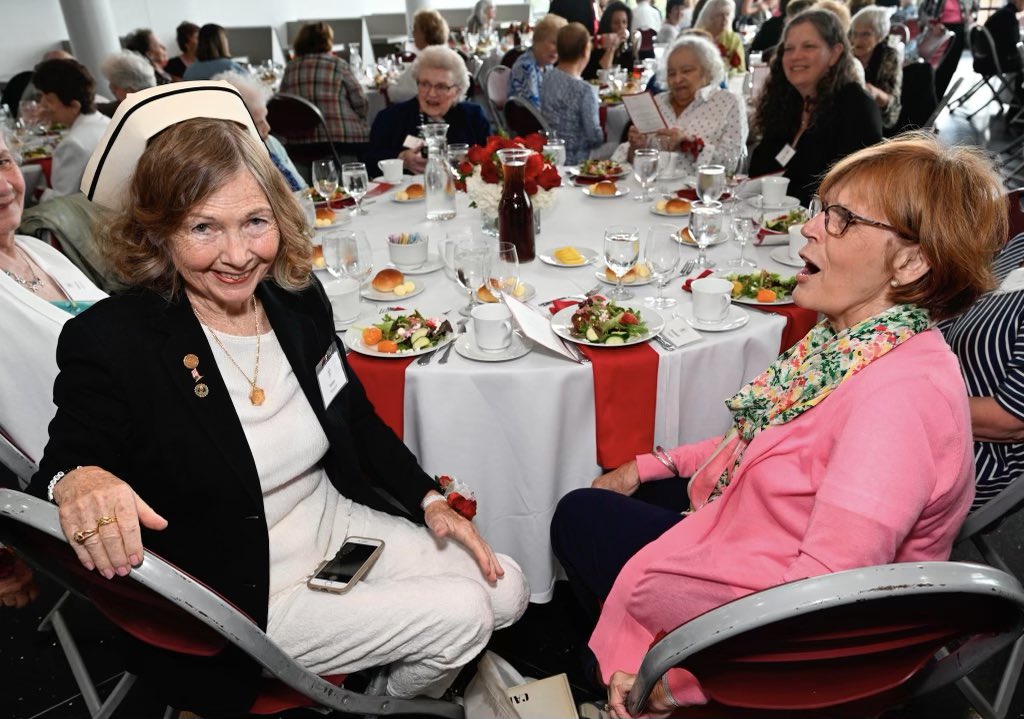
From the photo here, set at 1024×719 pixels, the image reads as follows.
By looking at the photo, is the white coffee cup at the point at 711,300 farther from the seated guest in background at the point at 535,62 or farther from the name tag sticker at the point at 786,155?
the seated guest in background at the point at 535,62

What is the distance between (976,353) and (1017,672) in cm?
78

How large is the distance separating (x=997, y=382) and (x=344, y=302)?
5.26ft

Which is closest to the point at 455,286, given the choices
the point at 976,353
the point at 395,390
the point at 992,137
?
the point at 395,390

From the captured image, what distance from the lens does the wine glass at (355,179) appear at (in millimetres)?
2883

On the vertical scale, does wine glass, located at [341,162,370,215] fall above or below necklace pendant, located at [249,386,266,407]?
above

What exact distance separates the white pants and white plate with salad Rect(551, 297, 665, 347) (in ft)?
2.08

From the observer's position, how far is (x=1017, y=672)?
5.58 ft

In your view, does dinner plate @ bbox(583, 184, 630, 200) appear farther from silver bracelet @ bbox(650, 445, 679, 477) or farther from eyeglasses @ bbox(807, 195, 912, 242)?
eyeglasses @ bbox(807, 195, 912, 242)

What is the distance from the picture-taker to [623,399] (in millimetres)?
1770

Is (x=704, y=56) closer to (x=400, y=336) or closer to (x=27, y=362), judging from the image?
(x=400, y=336)

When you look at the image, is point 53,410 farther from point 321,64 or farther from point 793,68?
point 321,64

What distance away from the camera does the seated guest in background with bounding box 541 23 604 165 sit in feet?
15.7

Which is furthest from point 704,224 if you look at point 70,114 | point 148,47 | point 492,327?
point 148,47

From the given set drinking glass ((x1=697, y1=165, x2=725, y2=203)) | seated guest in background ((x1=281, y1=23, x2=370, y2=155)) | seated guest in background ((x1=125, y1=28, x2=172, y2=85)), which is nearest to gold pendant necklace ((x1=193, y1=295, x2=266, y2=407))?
drinking glass ((x1=697, y1=165, x2=725, y2=203))
